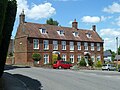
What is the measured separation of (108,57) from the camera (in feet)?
379

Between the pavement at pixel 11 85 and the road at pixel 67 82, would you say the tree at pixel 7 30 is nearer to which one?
the pavement at pixel 11 85

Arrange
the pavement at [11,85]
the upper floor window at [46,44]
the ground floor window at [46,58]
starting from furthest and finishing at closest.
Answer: the upper floor window at [46,44] → the ground floor window at [46,58] → the pavement at [11,85]

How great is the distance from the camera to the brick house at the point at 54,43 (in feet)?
176

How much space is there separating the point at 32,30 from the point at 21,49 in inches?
178

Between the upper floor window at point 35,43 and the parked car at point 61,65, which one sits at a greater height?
the upper floor window at point 35,43

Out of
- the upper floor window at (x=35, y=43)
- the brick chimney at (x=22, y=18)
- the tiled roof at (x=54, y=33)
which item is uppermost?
the brick chimney at (x=22, y=18)

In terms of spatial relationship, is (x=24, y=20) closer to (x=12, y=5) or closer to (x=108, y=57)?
(x=12, y=5)

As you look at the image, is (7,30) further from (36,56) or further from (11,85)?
(36,56)

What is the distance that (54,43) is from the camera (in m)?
57.2

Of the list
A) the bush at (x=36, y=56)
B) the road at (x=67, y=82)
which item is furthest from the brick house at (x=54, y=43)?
the road at (x=67, y=82)

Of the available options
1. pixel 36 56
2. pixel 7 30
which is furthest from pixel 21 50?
pixel 7 30

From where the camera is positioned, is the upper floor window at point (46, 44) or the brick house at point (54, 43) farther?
the upper floor window at point (46, 44)

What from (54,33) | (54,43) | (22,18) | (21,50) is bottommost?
(21,50)

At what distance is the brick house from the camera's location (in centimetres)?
5372
